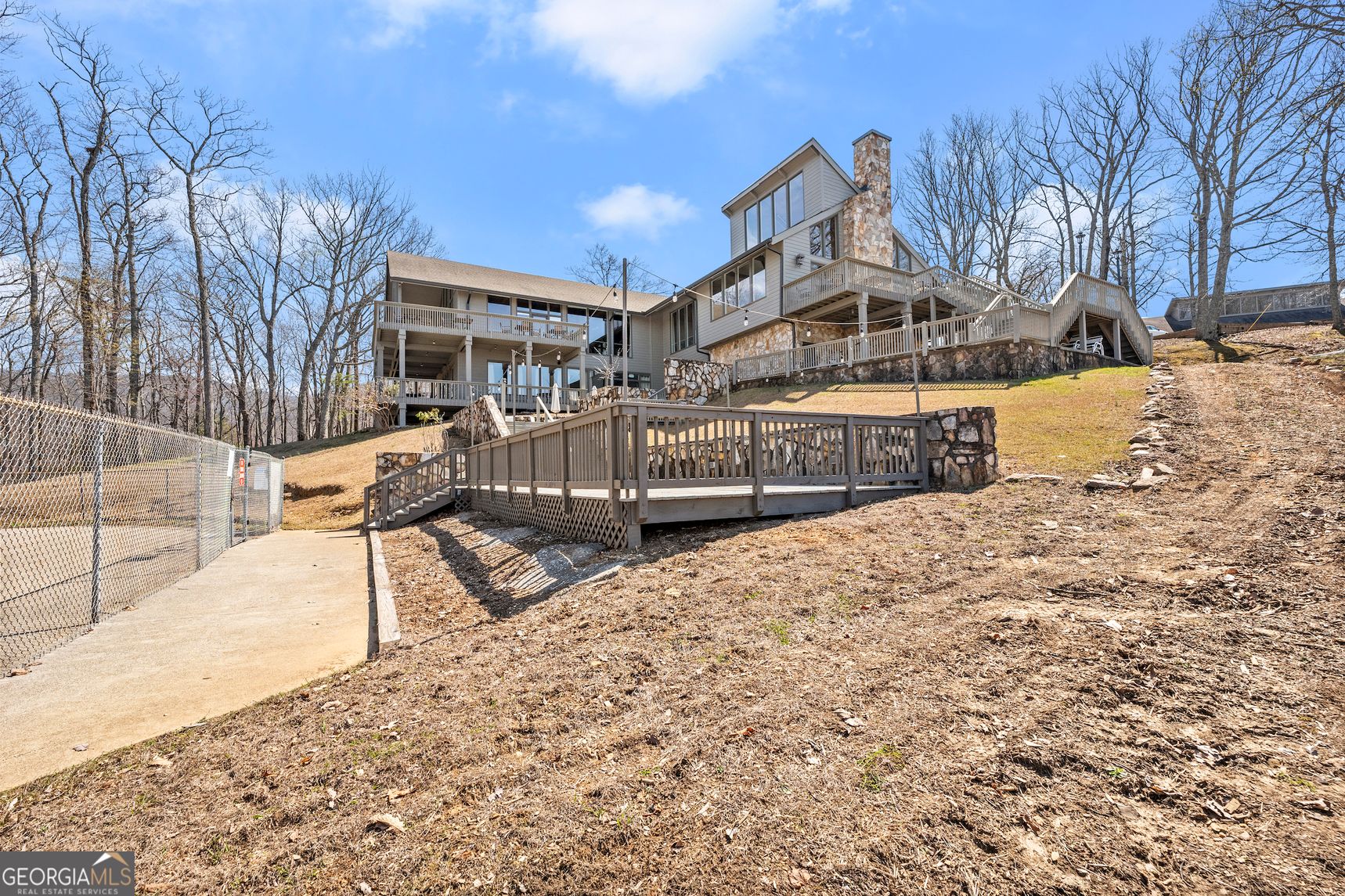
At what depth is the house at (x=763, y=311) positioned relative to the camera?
1836 centimetres

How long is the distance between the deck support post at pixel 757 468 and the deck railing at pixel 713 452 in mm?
10

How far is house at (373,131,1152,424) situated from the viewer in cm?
1836

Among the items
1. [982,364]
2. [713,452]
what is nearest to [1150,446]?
[713,452]

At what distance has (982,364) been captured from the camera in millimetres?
16734

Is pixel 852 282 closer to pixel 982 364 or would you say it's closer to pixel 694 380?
pixel 982 364

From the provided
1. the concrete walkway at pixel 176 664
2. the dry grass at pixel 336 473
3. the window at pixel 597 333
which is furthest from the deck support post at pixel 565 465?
the window at pixel 597 333

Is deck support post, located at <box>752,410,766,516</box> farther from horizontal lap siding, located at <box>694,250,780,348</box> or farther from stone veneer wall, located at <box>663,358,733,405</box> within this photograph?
horizontal lap siding, located at <box>694,250,780,348</box>

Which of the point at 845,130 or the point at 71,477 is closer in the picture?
the point at 71,477

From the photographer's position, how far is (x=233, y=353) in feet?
107

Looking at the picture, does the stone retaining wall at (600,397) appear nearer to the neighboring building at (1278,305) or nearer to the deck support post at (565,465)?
the deck support post at (565,465)

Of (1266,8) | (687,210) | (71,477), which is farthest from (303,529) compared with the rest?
(687,210)

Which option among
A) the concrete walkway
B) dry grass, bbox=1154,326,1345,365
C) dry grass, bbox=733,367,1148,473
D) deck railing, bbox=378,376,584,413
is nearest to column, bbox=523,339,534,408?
deck railing, bbox=378,376,584,413

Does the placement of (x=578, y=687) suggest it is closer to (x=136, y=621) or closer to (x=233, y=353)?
(x=136, y=621)

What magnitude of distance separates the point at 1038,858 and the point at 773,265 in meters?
24.3
